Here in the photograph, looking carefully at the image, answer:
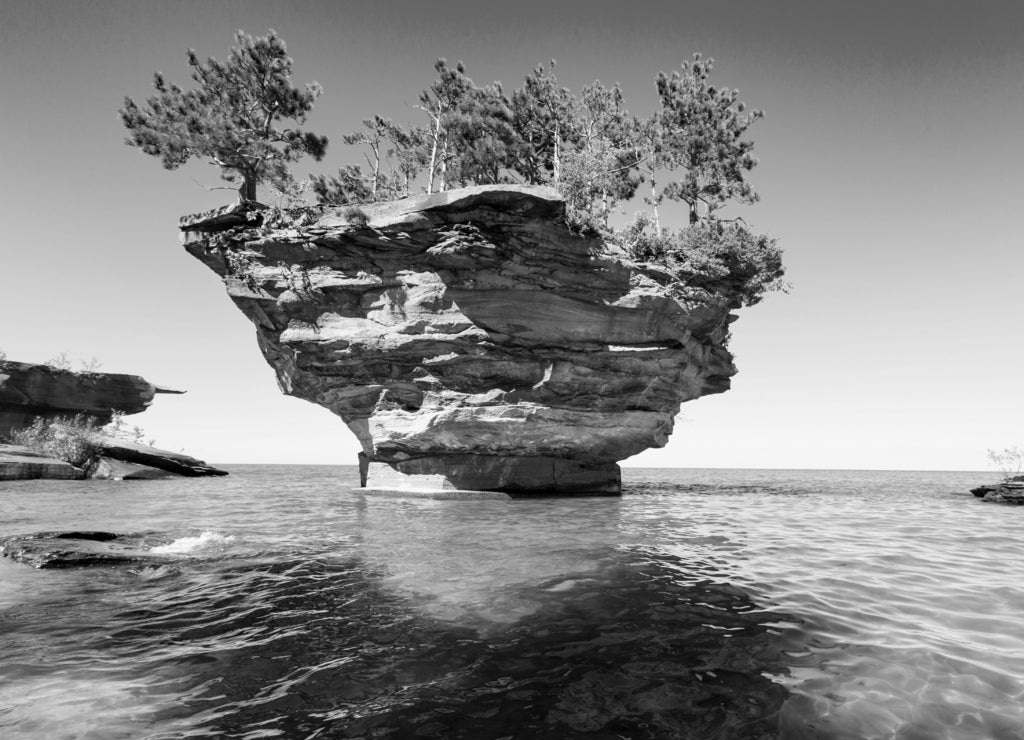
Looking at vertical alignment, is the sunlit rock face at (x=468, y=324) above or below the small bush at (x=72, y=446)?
above

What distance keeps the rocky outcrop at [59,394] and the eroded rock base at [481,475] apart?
35.5 meters

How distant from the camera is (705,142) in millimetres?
23453

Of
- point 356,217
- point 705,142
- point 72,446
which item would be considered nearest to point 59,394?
point 72,446

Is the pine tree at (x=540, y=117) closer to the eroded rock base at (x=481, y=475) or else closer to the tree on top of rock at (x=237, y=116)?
the tree on top of rock at (x=237, y=116)

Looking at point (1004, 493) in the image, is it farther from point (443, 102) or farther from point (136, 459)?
point (136, 459)

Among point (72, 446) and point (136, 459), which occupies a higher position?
point (72, 446)

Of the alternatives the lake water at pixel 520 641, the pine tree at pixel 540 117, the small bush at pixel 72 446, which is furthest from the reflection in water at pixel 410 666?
the small bush at pixel 72 446

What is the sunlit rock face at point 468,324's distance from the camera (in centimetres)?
1886

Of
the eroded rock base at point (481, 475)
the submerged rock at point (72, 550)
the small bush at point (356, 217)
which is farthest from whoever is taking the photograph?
the eroded rock base at point (481, 475)

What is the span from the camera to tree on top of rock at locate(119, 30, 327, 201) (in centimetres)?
1909

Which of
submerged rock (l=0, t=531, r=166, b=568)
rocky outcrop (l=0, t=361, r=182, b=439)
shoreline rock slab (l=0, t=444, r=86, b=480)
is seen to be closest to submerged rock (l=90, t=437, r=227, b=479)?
shoreline rock slab (l=0, t=444, r=86, b=480)

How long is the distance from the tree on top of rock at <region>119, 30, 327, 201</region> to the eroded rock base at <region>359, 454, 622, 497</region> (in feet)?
44.6

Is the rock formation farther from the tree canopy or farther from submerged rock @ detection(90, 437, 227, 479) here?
the tree canopy

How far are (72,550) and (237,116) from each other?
1850cm
